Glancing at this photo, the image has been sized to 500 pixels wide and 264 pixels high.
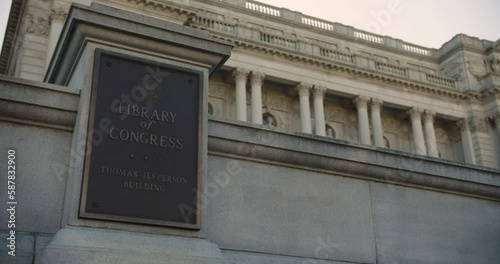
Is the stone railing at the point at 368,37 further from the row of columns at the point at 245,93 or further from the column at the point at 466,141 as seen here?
the row of columns at the point at 245,93

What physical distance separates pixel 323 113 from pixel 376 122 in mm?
4377

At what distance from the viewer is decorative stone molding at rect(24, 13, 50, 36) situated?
Result: 34906mm

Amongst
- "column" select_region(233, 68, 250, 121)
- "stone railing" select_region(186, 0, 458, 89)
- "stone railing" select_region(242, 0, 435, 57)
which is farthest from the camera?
"stone railing" select_region(242, 0, 435, 57)

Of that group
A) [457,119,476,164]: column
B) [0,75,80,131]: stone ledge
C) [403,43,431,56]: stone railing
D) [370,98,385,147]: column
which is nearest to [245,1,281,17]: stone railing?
[370,98,385,147]: column

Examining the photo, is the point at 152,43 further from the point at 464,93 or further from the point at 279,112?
the point at 464,93

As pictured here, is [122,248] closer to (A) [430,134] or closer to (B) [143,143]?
(B) [143,143]

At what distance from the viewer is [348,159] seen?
7.74 m

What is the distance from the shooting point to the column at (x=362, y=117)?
146ft

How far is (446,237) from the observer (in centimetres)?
811

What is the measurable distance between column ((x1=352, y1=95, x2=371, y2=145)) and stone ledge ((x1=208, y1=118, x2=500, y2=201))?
35.9 meters

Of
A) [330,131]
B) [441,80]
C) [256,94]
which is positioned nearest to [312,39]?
[330,131]

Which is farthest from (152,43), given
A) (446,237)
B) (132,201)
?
(446,237)

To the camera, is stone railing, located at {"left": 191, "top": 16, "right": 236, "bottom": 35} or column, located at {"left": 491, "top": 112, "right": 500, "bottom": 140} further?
column, located at {"left": 491, "top": 112, "right": 500, "bottom": 140}

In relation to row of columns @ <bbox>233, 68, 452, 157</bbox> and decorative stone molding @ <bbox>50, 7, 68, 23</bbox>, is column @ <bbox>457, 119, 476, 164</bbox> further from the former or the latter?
decorative stone molding @ <bbox>50, 7, 68, 23</bbox>
